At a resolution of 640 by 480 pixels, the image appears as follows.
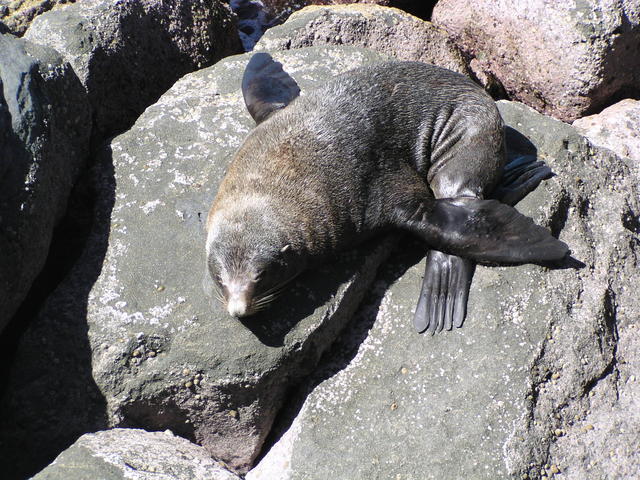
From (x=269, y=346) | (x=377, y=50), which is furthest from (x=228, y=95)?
(x=269, y=346)

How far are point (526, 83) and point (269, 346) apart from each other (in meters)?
3.51

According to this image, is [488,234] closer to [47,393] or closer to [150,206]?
A: [150,206]

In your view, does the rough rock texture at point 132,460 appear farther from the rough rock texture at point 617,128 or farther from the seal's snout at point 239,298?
the rough rock texture at point 617,128

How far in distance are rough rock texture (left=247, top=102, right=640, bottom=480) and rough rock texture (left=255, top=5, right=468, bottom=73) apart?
2.00 m

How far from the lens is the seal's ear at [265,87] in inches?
194

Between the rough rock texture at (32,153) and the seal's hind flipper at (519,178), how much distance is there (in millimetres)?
2677

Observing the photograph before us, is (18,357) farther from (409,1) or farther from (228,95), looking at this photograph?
(409,1)

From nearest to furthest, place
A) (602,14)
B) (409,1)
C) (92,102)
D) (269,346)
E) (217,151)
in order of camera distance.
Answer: (269,346), (217,151), (92,102), (602,14), (409,1)

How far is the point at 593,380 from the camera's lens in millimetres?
4102

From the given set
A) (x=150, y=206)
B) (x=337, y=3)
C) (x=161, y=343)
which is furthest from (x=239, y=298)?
(x=337, y=3)

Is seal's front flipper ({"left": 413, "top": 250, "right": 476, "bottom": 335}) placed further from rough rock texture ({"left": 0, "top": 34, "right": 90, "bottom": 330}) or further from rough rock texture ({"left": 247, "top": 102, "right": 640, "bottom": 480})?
rough rock texture ({"left": 0, "top": 34, "right": 90, "bottom": 330})

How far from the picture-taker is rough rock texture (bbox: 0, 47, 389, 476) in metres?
3.92

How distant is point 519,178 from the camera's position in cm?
476

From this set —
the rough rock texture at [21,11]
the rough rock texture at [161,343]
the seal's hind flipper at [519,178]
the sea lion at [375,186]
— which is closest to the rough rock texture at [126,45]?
the rough rock texture at [21,11]
